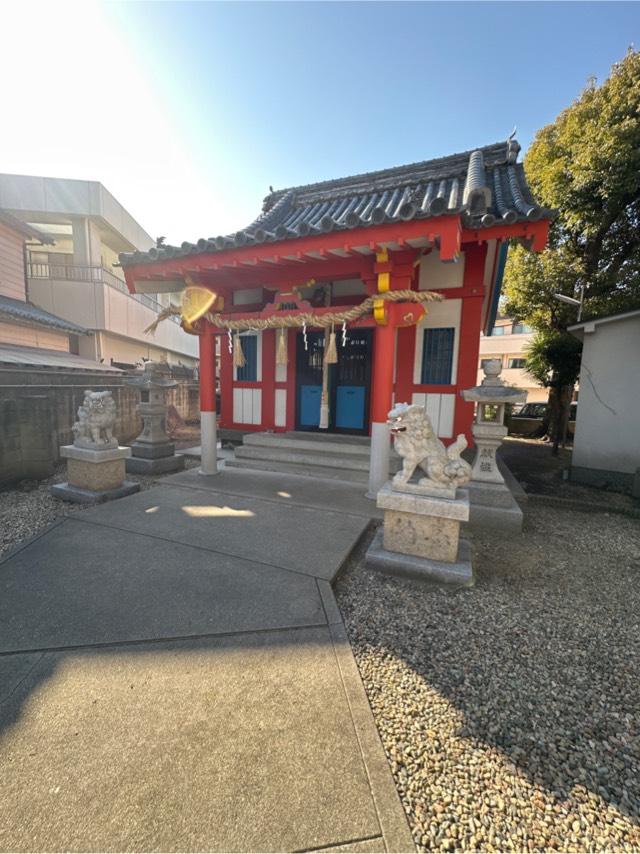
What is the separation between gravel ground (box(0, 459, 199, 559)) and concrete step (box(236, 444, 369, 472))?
5.90 feet

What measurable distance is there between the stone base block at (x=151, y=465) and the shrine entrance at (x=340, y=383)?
282 centimetres

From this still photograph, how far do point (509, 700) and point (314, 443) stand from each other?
4.92 metres

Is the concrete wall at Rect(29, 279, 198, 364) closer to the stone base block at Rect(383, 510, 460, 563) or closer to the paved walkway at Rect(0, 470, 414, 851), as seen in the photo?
the paved walkway at Rect(0, 470, 414, 851)

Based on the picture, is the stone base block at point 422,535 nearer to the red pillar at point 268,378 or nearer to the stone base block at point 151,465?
the stone base block at point 151,465

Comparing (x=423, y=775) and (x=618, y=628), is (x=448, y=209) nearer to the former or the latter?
(x=618, y=628)

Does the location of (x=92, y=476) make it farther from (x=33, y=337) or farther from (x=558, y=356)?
(x=558, y=356)

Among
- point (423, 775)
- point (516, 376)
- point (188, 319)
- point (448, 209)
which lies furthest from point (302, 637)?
point (516, 376)

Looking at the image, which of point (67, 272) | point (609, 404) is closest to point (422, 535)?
point (609, 404)

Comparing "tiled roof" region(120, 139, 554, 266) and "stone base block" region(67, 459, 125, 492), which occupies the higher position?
"tiled roof" region(120, 139, 554, 266)

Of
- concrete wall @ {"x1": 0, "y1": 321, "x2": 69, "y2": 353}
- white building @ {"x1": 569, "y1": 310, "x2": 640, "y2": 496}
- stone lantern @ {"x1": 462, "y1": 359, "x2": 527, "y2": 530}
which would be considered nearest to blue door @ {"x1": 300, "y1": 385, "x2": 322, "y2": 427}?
stone lantern @ {"x1": 462, "y1": 359, "x2": 527, "y2": 530}

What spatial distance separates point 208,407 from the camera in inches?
240

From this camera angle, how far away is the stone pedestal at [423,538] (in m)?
3.06

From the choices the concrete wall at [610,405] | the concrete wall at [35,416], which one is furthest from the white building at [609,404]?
the concrete wall at [35,416]

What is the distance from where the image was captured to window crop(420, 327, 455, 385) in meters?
6.23
